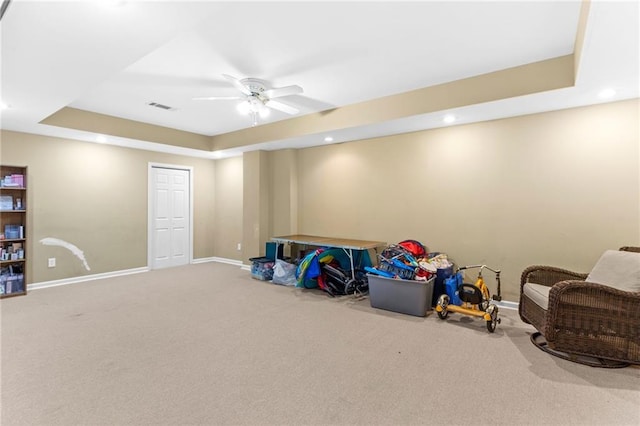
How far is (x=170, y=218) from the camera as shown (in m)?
6.77

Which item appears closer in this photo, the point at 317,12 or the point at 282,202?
the point at 317,12

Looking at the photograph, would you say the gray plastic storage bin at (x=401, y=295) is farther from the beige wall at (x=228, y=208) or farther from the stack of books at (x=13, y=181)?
the stack of books at (x=13, y=181)

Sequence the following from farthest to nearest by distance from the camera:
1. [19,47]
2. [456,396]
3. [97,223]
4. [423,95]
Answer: [97,223], [423,95], [19,47], [456,396]

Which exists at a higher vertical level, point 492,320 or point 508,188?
point 508,188

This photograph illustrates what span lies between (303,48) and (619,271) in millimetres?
3376

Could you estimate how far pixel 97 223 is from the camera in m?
5.69

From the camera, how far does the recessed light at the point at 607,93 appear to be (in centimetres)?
322

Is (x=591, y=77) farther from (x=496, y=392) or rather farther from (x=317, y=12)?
(x=496, y=392)

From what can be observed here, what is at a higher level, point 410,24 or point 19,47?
point 410,24

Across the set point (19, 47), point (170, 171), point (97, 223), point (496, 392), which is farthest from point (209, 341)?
point (170, 171)

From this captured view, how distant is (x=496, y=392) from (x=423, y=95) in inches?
125

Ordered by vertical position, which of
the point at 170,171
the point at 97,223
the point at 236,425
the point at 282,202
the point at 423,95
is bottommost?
the point at 236,425

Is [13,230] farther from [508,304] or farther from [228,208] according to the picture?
[508,304]

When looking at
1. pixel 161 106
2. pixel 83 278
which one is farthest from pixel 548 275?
pixel 83 278
